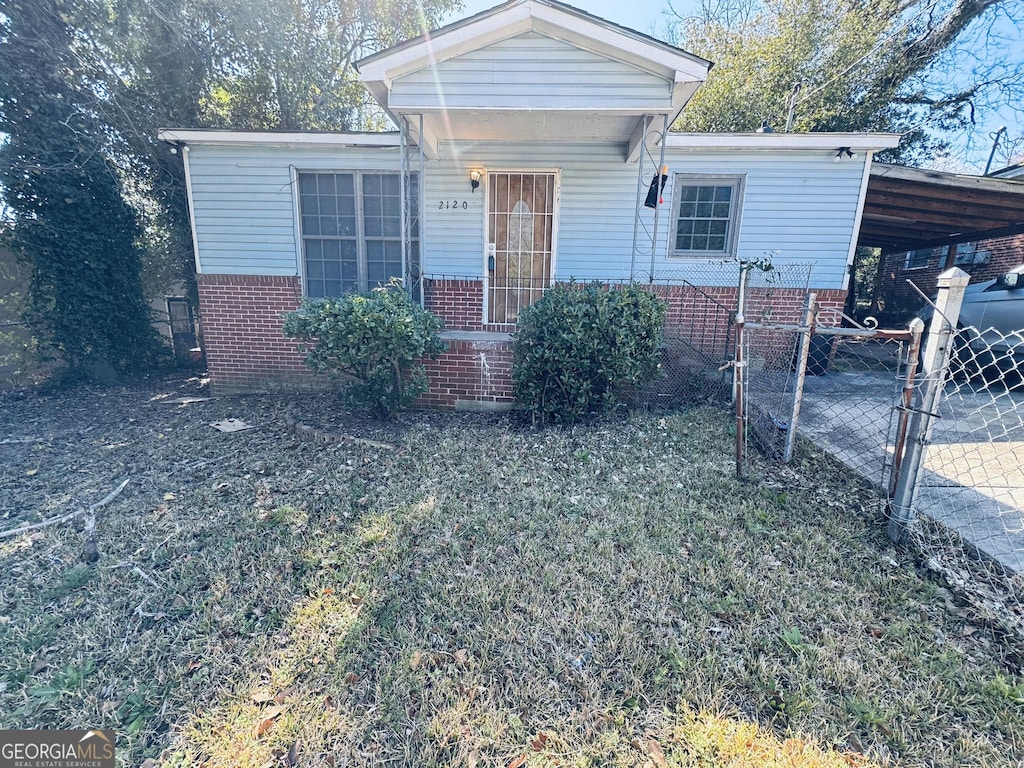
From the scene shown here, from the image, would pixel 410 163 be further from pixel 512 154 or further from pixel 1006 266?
pixel 1006 266

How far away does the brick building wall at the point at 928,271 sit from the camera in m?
9.55

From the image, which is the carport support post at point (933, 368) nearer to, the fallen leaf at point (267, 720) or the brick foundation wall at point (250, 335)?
the fallen leaf at point (267, 720)

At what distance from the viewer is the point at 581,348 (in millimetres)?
4547

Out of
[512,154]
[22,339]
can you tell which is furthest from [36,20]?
[512,154]

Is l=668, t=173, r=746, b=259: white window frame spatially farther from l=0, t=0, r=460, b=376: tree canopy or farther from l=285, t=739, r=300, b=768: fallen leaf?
l=0, t=0, r=460, b=376: tree canopy

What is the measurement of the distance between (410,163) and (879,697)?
22.3 ft

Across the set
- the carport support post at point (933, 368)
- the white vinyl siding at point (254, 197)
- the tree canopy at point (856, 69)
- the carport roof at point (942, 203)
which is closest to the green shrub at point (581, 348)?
the carport support post at point (933, 368)

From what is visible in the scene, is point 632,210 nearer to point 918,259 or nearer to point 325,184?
→ point 325,184

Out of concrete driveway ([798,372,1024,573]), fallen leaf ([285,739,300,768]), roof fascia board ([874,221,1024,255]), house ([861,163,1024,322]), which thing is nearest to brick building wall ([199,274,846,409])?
concrete driveway ([798,372,1024,573])

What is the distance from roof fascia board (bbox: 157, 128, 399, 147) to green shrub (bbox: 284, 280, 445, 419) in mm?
2391

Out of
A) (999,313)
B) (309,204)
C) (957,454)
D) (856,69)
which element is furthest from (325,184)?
(856,69)

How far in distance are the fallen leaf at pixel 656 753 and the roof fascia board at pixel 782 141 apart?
611 cm

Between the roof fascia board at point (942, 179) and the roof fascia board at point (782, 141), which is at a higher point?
the roof fascia board at point (782, 141)

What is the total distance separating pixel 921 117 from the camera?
479 inches
